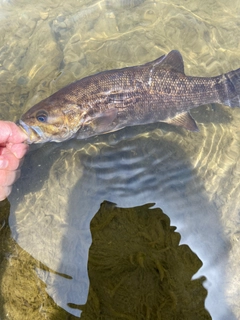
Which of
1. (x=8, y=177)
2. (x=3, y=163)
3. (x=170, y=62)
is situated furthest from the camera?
(x=170, y=62)

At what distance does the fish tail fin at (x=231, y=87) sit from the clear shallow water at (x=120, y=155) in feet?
1.85

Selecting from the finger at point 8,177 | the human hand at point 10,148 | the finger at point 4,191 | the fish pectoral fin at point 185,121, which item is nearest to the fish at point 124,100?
the fish pectoral fin at point 185,121

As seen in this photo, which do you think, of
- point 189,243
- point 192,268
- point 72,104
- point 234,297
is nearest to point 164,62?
point 72,104

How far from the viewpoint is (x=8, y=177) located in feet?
14.0

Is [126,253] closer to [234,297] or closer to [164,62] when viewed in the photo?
[234,297]

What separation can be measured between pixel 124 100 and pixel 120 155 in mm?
928

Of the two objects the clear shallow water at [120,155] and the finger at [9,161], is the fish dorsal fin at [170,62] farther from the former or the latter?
the finger at [9,161]

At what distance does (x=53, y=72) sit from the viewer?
5668 mm

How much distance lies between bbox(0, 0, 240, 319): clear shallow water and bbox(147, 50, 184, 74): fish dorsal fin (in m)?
0.98

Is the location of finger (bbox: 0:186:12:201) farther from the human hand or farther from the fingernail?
the fingernail

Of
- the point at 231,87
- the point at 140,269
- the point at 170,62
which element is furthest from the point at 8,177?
the point at 231,87

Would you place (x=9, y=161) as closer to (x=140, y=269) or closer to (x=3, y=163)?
(x=3, y=163)

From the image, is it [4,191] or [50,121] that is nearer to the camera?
[50,121]

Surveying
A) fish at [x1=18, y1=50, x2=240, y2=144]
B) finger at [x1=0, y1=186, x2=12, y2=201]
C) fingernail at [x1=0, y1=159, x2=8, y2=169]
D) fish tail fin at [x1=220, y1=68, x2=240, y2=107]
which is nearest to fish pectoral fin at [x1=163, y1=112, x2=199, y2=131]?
fish at [x1=18, y1=50, x2=240, y2=144]
